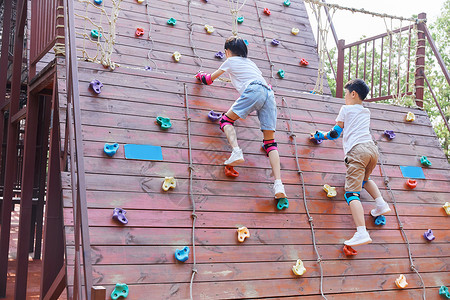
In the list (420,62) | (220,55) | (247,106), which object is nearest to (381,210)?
(247,106)

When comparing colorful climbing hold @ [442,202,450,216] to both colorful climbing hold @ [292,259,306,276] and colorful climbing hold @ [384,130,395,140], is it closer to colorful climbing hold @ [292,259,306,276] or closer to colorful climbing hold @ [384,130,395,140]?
colorful climbing hold @ [384,130,395,140]

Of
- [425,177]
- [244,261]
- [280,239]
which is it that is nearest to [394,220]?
[425,177]

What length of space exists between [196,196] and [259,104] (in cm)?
93

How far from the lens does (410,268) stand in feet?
12.8

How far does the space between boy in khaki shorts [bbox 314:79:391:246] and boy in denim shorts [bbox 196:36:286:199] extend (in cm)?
57

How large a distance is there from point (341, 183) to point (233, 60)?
54.7 inches

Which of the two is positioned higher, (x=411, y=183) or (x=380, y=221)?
(x=411, y=183)

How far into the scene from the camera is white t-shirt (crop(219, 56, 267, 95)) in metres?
4.08

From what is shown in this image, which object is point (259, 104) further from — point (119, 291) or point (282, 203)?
point (119, 291)

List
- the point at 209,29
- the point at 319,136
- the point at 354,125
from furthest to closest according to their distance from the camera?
the point at 209,29, the point at 319,136, the point at 354,125

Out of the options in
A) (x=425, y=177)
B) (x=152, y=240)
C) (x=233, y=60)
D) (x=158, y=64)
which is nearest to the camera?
(x=152, y=240)

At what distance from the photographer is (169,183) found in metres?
3.52

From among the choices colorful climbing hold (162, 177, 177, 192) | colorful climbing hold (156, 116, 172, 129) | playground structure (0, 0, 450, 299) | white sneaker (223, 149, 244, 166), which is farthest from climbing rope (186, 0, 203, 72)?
colorful climbing hold (162, 177, 177, 192)

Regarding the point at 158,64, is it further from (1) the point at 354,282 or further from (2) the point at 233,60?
(1) the point at 354,282
